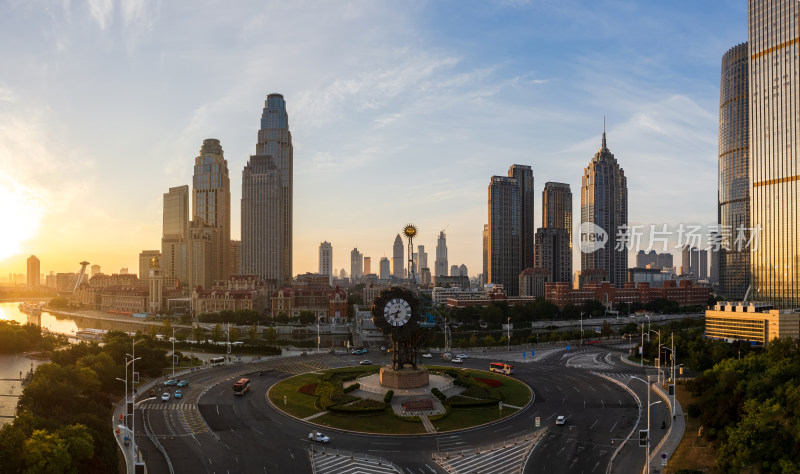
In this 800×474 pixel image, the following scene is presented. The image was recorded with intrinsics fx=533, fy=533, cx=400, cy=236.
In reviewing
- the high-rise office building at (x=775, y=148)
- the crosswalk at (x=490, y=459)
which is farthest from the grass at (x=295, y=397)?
the high-rise office building at (x=775, y=148)

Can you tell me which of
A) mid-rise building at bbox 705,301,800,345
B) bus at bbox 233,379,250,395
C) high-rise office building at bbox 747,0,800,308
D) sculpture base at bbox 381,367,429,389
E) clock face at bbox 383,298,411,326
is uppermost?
high-rise office building at bbox 747,0,800,308

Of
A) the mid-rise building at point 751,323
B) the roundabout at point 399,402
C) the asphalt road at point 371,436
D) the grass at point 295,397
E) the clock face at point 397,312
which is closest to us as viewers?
the asphalt road at point 371,436

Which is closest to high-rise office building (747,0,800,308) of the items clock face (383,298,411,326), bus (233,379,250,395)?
clock face (383,298,411,326)

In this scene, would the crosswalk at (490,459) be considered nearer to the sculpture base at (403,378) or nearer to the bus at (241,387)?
the sculpture base at (403,378)

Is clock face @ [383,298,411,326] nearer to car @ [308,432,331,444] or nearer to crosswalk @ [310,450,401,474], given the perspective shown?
car @ [308,432,331,444]

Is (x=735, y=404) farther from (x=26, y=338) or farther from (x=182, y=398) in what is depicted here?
(x=26, y=338)

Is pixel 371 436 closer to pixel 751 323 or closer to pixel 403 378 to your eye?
pixel 403 378

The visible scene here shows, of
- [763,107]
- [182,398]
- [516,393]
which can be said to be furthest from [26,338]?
[763,107]
